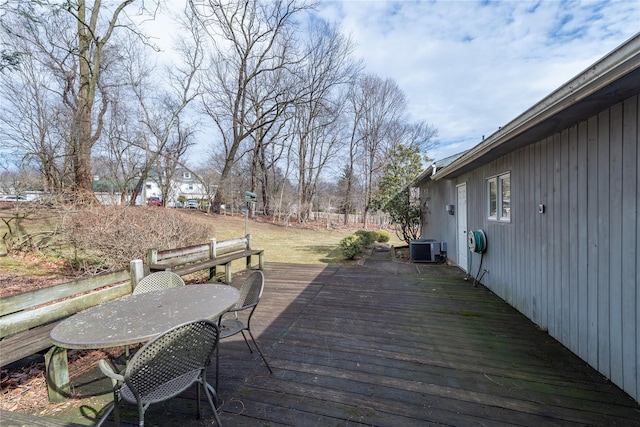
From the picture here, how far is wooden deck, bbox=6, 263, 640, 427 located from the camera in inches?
80.7

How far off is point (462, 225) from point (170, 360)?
6775 mm

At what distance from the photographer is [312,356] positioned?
290cm

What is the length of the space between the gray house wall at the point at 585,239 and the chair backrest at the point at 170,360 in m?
3.13

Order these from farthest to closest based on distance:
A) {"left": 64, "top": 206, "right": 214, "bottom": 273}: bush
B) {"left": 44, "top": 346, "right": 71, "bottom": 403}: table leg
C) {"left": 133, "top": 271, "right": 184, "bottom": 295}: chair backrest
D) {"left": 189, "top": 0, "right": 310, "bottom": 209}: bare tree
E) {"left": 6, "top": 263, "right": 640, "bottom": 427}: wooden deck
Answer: {"left": 189, "top": 0, "right": 310, "bottom": 209}: bare tree
{"left": 64, "top": 206, "right": 214, "bottom": 273}: bush
{"left": 133, "top": 271, "right": 184, "bottom": 295}: chair backrest
{"left": 44, "top": 346, "right": 71, "bottom": 403}: table leg
{"left": 6, "top": 263, "right": 640, "bottom": 427}: wooden deck

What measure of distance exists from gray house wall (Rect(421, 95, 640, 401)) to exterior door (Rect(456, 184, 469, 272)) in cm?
214

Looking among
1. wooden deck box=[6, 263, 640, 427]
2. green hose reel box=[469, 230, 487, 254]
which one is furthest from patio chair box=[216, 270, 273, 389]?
green hose reel box=[469, 230, 487, 254]

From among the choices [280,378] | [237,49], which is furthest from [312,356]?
[237,49]

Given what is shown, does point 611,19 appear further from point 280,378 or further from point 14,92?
point 14,92

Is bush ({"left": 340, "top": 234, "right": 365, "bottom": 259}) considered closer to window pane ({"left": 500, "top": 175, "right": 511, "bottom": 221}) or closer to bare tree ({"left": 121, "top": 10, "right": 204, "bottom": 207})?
window pane ({"left": 500, "top": 175, "right": 511, "bottom": 221})

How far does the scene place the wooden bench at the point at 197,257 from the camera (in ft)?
14.1

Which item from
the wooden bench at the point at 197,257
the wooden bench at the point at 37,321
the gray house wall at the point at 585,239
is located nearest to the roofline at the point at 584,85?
the gray house wall at the point at 585,239

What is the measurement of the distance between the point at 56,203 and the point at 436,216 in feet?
31.6

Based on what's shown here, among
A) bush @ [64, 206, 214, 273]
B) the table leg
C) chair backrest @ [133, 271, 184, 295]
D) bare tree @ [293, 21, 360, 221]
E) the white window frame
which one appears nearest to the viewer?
the table leg

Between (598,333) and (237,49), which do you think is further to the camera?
(237,49)
